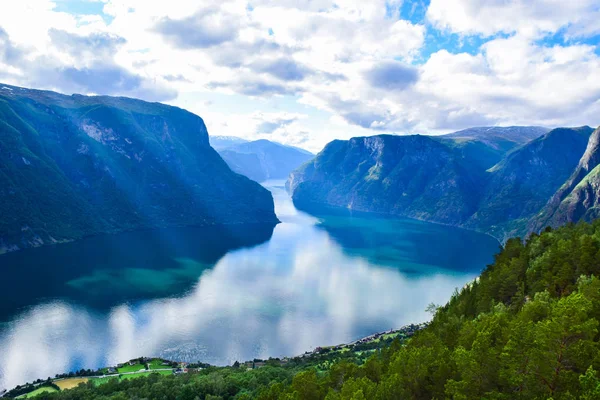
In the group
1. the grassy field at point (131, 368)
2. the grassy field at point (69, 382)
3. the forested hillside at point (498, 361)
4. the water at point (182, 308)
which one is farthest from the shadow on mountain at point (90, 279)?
the forested hillside at point (498, 361)

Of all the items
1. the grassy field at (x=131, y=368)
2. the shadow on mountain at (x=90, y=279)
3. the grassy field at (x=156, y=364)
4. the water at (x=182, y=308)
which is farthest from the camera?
the shadow on mountain at (x=90, y=279)

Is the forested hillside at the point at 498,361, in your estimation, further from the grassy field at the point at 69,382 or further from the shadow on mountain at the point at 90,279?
the shadow on mountain at the point at 90,279

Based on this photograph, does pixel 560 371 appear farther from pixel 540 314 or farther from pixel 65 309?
pixel 65 309

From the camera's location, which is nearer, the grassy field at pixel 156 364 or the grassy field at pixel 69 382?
the grassy field at pixel 69 382

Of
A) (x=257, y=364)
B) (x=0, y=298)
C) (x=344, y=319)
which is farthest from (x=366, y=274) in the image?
(x=0, y=298)

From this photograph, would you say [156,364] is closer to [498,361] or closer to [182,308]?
[182,308]

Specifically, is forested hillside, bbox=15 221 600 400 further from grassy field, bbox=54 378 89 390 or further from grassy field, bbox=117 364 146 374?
grassy field, bbox=117 364 146 374

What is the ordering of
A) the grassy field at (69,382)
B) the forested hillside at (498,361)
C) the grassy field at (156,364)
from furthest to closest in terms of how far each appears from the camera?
the grassy field at (156,364), the grassy field at (69,382), the forested hillside at (498,361)

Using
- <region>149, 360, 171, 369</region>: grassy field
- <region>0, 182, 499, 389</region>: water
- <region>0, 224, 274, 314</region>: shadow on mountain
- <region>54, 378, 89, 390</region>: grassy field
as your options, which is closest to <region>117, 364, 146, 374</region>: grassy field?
<region>149, 360, 171, 369</region>: grassy field

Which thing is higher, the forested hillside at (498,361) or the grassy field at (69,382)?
the forested hillside at (498,361)
